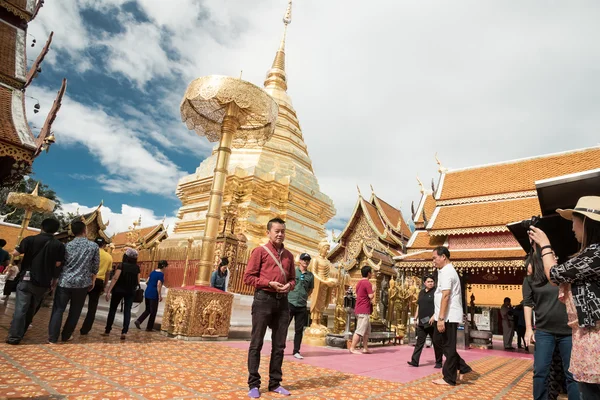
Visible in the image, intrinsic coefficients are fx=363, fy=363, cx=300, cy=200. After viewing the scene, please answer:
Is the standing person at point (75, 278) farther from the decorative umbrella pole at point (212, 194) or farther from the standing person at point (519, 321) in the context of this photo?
the standing person at point (519, 321)

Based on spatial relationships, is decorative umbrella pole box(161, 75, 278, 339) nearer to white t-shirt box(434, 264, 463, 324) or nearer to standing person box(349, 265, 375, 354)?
standing person box(349, 265, 375, 354)

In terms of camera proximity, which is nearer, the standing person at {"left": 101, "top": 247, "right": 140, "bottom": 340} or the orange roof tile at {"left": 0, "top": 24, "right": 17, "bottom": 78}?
the standing person at {"left": 101, "top": 247, "right": 140, "bottom": 340}

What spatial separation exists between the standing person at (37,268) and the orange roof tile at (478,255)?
11.2m

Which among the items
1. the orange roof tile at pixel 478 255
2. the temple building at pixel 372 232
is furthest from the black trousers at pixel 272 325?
the temple building at pixel 372 232

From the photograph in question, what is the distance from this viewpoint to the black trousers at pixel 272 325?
10.3 feet

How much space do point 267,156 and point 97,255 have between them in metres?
10.1

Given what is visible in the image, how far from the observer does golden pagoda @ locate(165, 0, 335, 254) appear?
1309 centimetres

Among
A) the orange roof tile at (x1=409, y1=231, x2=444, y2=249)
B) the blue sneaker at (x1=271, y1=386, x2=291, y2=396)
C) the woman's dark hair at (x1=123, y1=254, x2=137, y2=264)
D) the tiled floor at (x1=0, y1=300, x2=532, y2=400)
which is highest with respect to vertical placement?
the orange roof tile at (x1=409, y1=231, x2=444, y2=249)

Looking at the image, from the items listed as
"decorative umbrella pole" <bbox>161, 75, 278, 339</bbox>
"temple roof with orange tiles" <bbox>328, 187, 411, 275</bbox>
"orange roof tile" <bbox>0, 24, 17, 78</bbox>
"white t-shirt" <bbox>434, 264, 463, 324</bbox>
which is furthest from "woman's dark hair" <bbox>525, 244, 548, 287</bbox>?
"temple roof with orange tiles" <bbox>328, 187, 411, 275</bbox>

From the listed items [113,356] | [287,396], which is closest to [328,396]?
[287,396]

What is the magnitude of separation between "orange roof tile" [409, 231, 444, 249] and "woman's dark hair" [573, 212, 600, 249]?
11883 mm

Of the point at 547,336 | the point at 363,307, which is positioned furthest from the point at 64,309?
the point at 547,336

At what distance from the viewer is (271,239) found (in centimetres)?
348

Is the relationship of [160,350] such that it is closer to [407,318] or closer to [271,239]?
[271,239]
